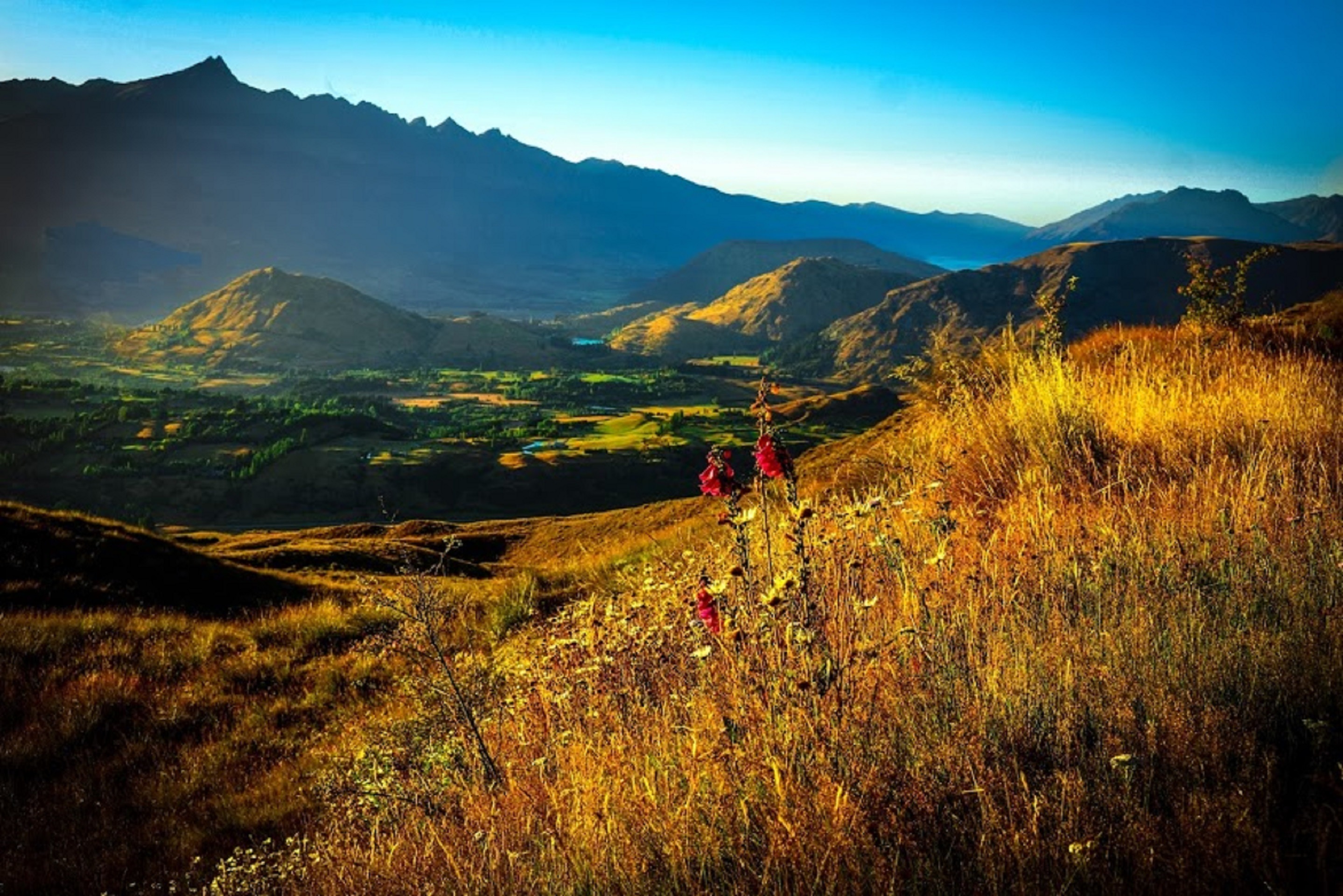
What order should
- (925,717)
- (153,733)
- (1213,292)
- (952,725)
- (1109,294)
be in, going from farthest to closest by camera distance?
1. (1109,294)
2. (1213,292)
3. (153,733)
4. (925,717)
5. (952,725)

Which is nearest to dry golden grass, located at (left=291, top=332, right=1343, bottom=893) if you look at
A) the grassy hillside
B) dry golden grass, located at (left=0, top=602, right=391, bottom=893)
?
the grassy hillside

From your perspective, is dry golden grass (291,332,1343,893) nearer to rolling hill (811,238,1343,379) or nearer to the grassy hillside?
the grassy hillside

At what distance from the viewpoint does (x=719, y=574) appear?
5453 mm

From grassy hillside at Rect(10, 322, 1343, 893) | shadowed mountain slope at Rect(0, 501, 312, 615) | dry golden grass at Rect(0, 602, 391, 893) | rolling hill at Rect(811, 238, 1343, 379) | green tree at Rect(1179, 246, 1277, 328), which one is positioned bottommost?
shadowed mountain slope at Rect(0, 501, 312, 615)

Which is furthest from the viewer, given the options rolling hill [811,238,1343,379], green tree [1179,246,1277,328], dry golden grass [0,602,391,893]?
rolling hill [811,238,1343,379]

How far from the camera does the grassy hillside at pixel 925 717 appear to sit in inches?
98.9

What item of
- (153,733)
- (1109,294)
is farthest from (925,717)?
(1109,294)

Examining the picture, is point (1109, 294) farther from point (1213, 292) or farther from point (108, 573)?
point (108, 573)

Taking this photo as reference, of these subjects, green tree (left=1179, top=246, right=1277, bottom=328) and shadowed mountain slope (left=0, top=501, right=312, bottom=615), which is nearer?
shadowed mountain slope (left=0, top=501, right=312, bottom=615)

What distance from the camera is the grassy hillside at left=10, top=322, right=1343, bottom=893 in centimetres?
251

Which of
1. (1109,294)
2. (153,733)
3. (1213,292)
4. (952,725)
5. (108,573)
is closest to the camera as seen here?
(952,725)

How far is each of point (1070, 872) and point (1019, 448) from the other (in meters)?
6.28

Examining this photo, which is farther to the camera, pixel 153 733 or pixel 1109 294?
pixel 1109 294

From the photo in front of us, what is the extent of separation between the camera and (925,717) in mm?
3184
